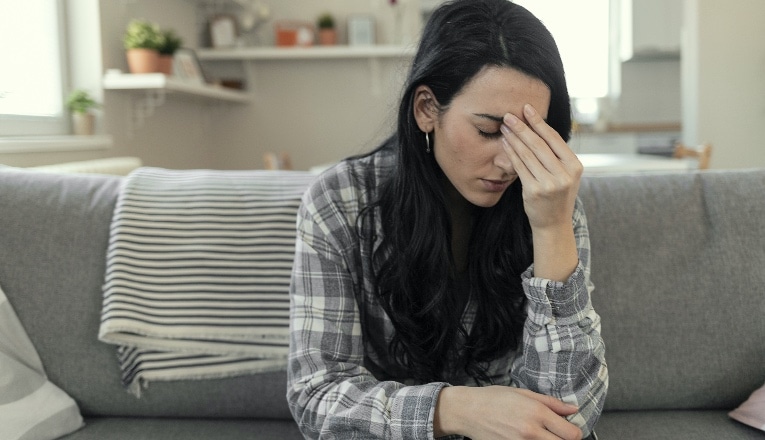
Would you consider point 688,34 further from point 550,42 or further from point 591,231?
point 550,42

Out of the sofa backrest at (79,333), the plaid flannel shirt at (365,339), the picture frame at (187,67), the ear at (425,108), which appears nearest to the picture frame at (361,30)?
the picture frame at (187,67)

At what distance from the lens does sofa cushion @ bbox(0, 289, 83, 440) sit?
4.28 ft

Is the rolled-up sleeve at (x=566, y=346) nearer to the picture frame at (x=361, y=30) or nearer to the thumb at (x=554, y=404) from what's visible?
the thumb at (x=554, y=404)

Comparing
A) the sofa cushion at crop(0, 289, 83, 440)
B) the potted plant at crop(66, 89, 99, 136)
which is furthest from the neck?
the potted plant at crop(66, 89, 99, 136)

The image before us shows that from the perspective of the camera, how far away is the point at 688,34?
4.51 metres

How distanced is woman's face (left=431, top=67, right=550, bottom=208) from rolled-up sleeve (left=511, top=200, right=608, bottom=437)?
153 millimetres

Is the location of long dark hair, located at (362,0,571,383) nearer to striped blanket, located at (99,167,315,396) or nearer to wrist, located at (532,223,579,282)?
wrist, located at (532,223,579,282)

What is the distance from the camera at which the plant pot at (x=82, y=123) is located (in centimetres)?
297

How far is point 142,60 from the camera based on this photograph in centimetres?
318

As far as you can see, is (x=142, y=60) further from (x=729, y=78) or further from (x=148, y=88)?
(x=729, y=78)

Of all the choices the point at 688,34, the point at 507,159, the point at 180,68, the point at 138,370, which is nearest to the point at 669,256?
the point at 507,159

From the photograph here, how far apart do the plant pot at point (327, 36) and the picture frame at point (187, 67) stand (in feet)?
3.24

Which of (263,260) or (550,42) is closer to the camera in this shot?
(550,42)

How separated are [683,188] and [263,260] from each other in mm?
866
